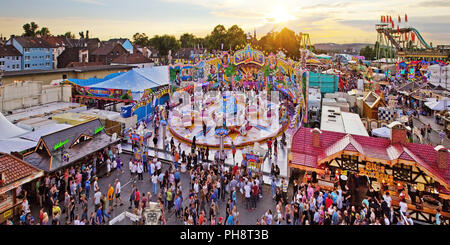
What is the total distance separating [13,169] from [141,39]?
9212cm

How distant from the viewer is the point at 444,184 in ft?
31.4

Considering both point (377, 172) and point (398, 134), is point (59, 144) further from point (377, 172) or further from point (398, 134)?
point (398, 134)

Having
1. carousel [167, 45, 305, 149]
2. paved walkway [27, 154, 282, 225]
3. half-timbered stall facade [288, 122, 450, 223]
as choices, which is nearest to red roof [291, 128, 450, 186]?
half-timbered stall facade [288, 122, 450, 223]

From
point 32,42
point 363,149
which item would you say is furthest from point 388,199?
point 32,42

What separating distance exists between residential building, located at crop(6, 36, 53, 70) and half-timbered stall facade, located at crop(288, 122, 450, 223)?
5184 cm

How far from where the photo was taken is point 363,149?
11.4m

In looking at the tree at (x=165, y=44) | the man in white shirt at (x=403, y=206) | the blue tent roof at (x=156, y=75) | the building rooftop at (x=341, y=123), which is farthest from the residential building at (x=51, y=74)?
the tree at (x=165, y=44)

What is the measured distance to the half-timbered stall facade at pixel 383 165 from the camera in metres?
10.1

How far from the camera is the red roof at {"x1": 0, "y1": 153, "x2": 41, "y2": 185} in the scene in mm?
9414

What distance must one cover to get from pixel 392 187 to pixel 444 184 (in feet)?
5.74
